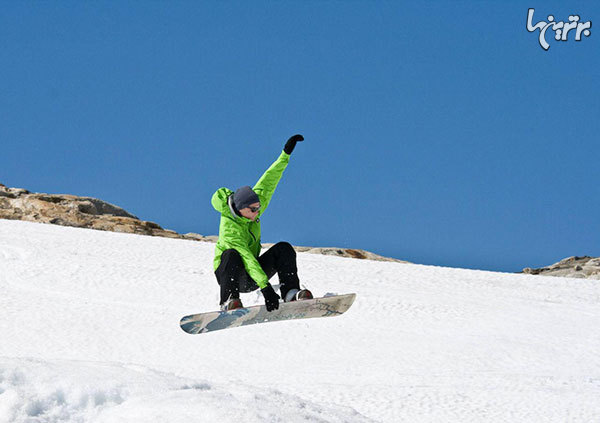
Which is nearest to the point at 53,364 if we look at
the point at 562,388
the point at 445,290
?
the point at 562,388

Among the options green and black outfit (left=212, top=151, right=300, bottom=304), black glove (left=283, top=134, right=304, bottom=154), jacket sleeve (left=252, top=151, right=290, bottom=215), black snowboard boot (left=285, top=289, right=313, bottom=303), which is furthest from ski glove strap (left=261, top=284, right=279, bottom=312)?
black glove (left=283, top=134, right=304, bottom=154)

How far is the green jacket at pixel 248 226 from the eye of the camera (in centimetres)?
593

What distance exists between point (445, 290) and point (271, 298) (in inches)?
162

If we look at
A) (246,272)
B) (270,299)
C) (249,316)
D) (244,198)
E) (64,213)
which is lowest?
(249,316)

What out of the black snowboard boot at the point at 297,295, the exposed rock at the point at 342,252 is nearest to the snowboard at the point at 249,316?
the black snowboard boot at the point at 297,295

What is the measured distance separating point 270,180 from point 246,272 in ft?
3.09

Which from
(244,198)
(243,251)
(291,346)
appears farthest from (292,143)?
(291,346)

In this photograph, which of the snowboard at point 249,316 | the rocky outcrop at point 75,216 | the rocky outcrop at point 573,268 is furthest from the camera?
the rocky outcrop at point 573,268

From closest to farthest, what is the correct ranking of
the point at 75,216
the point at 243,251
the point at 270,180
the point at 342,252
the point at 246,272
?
1. the point at 243,251
2. the point at 246,272
3. the point at 270,180
4. the point at 342,252
5. the point at 75,216

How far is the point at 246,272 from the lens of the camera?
20.1 ft

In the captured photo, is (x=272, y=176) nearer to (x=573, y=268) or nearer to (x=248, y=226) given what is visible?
(x=248, y=226)

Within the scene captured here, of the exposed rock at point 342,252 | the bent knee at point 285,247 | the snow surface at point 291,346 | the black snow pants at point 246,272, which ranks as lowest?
the snow surface at point 291,346

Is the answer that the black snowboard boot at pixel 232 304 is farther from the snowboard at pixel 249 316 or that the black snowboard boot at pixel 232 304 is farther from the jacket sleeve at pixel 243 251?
the jacket sleeve at pixel 243 251

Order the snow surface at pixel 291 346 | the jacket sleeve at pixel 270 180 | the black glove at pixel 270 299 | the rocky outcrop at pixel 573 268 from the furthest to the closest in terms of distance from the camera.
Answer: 1. the rocky outcrop at pixel 573 268
2. the jacket sleeve at pixel 270 180
3. the black glove at pixel 270 299
4. the snow surface at pixel 291 346
